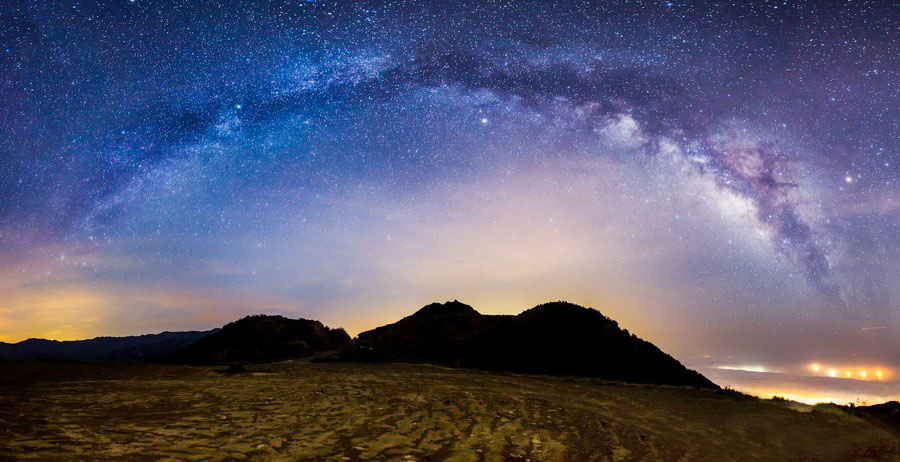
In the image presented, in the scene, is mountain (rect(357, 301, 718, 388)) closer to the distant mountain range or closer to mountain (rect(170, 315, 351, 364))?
the distant mountain range

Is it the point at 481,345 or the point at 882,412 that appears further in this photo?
the point at 481,345

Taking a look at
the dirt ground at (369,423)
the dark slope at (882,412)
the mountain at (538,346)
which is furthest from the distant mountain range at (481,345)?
the dirt ground at (369,423)

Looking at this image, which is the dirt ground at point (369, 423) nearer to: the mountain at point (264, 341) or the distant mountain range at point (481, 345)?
the distant mountain range at point (481, 345)

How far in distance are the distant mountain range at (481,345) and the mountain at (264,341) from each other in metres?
0.06

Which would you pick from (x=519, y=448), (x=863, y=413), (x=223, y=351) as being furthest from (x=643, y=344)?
(x=223, y=351)

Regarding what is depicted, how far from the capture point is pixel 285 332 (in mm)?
26891

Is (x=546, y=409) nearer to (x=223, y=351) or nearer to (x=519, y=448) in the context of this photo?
(x=519, y=448)

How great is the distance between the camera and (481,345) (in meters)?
25.7

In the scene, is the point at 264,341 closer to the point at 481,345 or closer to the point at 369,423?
the point at 481,345

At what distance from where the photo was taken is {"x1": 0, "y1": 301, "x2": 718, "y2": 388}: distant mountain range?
21641 mm

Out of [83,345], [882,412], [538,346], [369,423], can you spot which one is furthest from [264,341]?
[83,345]

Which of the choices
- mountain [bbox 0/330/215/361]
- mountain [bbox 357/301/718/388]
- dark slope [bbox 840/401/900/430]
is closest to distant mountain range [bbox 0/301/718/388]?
mountain [bbox 357/301/718/388]

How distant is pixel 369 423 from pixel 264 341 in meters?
21.3

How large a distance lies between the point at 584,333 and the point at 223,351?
68.8 feet
